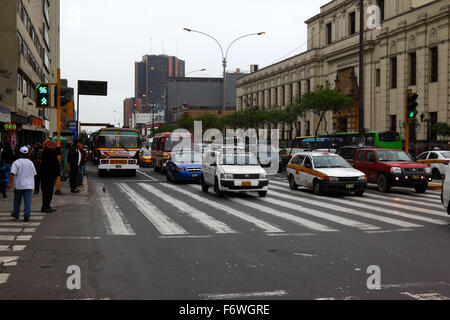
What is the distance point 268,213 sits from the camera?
1369 cm

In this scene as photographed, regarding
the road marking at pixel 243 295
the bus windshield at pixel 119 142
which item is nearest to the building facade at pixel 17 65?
the bus windshield at pixel 119 142

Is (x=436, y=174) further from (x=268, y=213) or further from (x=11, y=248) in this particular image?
(x=11, y=248)

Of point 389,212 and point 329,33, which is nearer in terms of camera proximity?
point 389,212

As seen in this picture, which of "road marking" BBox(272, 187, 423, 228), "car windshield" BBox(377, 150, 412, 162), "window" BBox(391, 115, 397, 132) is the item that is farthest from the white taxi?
"window" BBox(391, 115, 397, 132)

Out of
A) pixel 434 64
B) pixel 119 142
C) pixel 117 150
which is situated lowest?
pixel 117 150

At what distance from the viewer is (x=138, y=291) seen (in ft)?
20.3

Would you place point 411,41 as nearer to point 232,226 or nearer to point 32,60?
point 32,60

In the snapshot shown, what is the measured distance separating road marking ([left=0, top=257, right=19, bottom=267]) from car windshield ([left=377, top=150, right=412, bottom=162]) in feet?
51.2

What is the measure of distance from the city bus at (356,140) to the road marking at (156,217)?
22.7 m

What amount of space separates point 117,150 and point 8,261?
2241cm

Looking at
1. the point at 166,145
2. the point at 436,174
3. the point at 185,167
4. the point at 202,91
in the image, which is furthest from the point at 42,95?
the point at 202,91

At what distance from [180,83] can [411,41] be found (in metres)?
106

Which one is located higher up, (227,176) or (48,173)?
(48,173)

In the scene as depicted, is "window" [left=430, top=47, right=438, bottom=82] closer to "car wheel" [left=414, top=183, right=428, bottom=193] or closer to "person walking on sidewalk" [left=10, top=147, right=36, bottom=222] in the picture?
"car wheel" [left=414, top=183, right=428, bottom=193]
